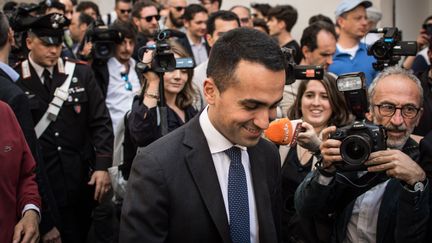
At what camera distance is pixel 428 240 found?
11.7ft

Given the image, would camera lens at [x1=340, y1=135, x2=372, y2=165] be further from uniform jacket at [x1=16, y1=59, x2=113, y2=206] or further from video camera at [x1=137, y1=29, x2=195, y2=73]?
uniform jacket at [x1=16, y1=59, x2=113, y2=206]

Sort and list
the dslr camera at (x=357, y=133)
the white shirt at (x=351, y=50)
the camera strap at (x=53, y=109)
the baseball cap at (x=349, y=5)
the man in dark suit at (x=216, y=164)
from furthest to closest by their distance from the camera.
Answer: the baseball cap at (x=349, y=5) → the white shirt at (x=351, y=50) → the camera strap at (x=53, y=109) → the dslr camera at (x=357, y=133) → the man in dark suit at (x=216, y=164)

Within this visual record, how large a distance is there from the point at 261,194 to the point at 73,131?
121 inches

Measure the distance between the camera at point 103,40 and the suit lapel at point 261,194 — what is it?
13.3 ft

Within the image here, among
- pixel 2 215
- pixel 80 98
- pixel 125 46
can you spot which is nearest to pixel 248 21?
pixel 125 46

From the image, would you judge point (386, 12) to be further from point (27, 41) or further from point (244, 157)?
point (244, 157)

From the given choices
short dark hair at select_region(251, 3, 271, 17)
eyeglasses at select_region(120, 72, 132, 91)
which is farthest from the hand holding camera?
short dark hair at select_region(251, 3, 271, 17)

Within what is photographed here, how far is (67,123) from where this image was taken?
18.8ft

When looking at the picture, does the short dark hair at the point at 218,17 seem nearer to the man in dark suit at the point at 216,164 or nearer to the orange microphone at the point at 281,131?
the orange microphone at the point at 281,131

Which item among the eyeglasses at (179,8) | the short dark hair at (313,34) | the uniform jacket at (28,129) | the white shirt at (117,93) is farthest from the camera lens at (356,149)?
the eyeglasses at (179,8)

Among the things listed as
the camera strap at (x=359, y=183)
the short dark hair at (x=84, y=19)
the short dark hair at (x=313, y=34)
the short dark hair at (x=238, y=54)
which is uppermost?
the short dark hair at (x=238, y=54)

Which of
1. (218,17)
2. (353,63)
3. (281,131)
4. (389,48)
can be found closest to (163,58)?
(281,131)

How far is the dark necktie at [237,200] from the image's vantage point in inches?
114

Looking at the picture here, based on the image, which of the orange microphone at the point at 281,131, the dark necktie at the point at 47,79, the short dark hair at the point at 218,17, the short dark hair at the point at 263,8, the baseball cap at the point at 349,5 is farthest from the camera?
the short dark hair at the point at 263,8
